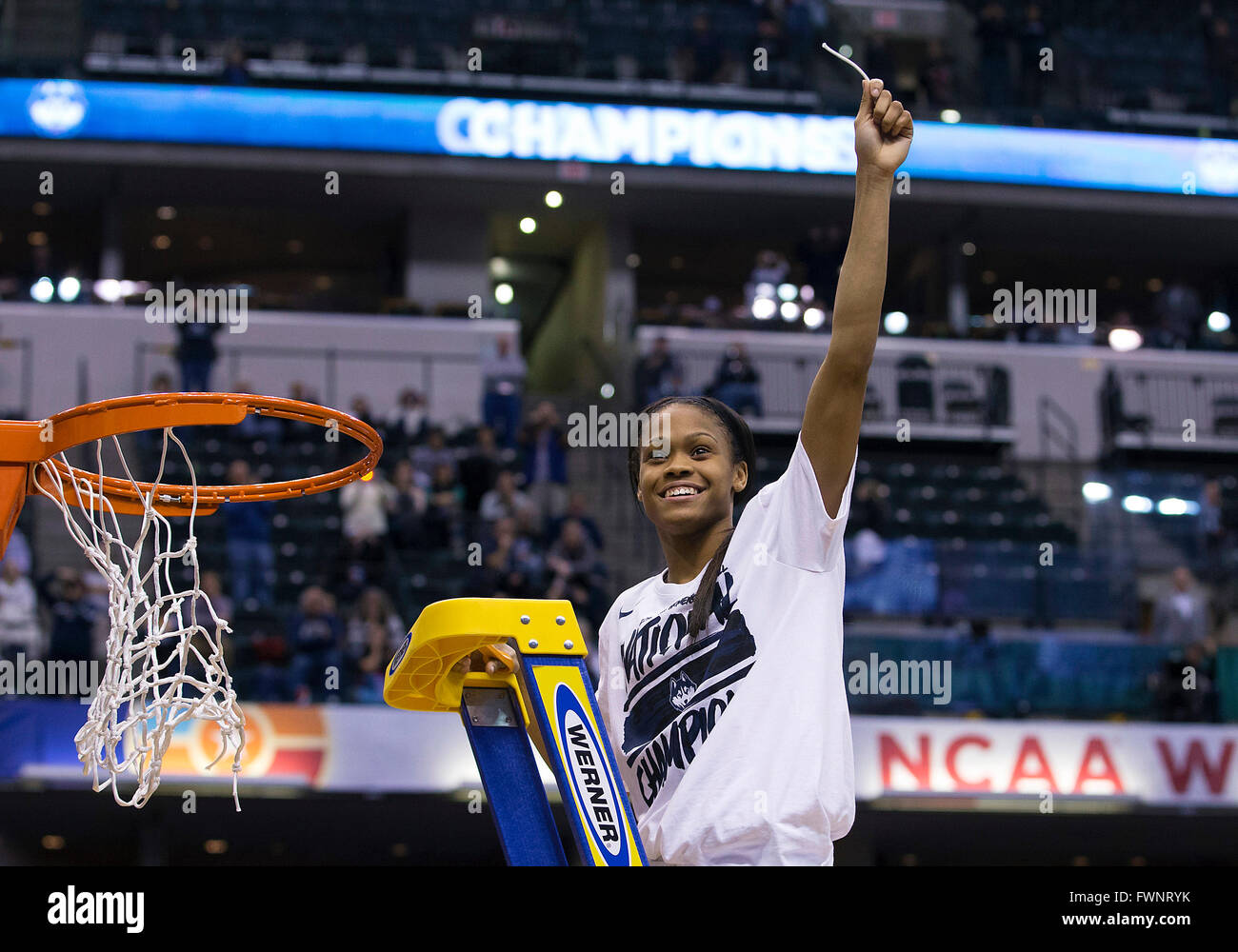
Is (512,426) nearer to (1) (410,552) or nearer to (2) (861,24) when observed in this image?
(1) (410,552)

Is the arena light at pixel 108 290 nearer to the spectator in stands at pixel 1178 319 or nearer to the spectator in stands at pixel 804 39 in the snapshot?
the spectator in stands at pixel 804 39

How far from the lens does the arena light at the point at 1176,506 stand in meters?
14.0

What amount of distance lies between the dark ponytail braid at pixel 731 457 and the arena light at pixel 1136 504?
11.6m

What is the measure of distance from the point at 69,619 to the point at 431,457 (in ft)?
11.5

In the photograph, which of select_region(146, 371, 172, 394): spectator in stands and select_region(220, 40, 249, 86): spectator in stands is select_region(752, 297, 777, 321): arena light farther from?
select_region(146, 371, 172, 394): spectator in stands

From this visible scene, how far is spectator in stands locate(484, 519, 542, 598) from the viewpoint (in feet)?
34.9

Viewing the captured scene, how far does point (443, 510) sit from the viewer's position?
11.8 meters

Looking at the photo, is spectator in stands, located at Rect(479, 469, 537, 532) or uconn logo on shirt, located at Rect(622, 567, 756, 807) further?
spectator in stands, located at Rect(479, 469, 537, 532)

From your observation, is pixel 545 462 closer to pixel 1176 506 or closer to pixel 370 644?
pixel 370 644

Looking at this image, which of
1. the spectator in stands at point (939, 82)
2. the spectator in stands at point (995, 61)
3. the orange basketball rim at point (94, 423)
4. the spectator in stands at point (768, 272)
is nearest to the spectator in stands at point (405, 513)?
the spectator in stands at point (768, 272)

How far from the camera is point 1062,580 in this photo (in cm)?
1235

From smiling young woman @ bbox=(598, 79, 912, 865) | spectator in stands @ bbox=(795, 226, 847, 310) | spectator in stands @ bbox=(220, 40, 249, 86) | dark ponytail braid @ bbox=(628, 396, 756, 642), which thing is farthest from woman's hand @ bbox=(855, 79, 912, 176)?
spectator in stands @ bbox=(220, 40, 249, 86)

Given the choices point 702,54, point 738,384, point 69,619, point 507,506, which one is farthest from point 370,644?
point 702,54

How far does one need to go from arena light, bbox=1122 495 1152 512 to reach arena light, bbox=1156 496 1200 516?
88 mm
